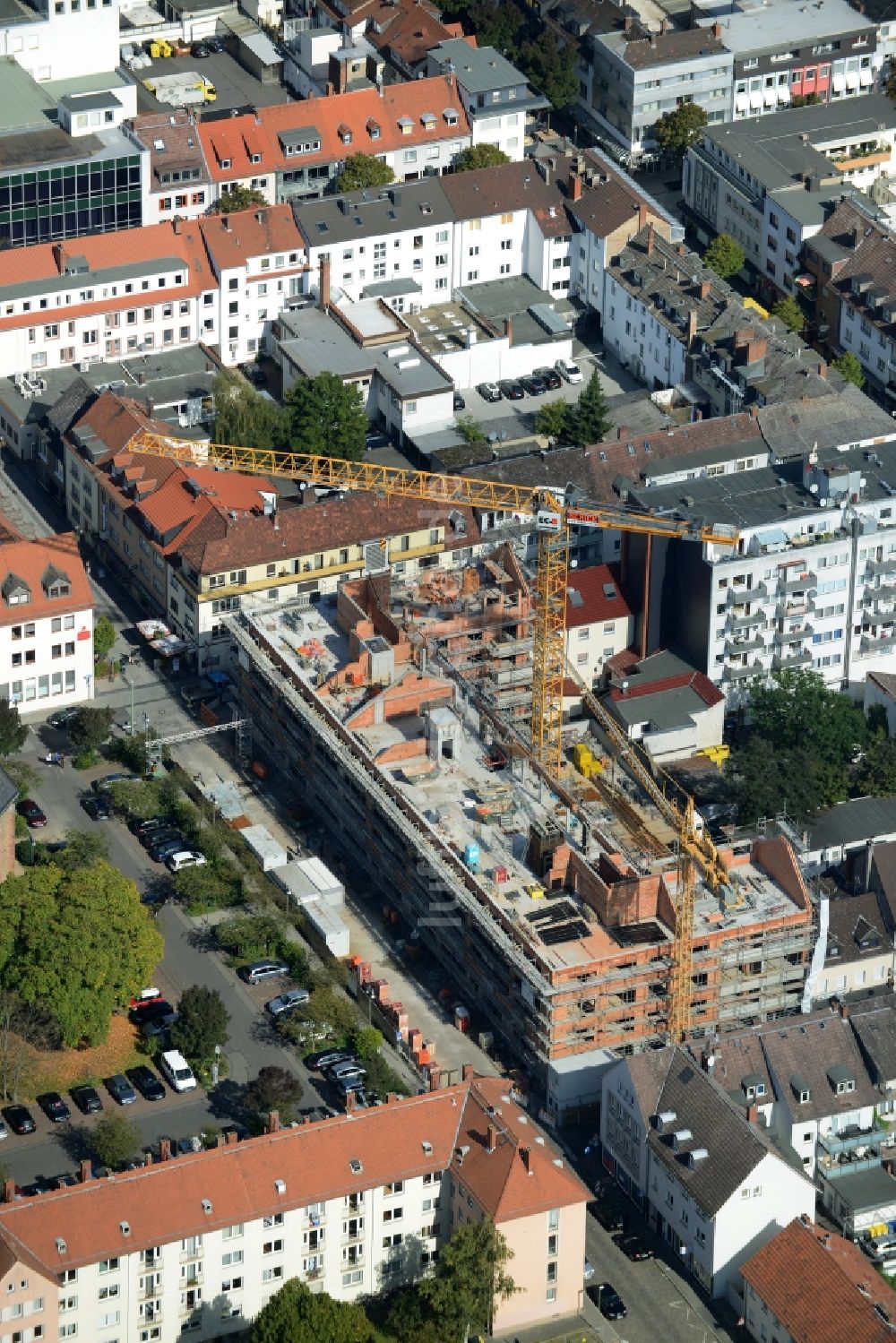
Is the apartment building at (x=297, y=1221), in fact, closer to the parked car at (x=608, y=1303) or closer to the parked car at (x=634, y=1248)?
the parked car at (x=608, y=1303)

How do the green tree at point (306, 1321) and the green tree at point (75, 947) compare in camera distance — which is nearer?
the green tree at point (306, 1321)

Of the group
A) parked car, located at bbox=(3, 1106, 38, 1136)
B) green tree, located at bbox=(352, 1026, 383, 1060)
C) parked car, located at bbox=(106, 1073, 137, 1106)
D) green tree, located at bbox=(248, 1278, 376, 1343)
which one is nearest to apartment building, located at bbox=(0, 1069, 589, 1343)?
green tree, located at bbox=(248, 1278, 376, 1343)

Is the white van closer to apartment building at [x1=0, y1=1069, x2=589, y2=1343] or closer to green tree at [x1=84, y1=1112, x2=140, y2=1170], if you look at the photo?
green tree at [x1=84, y1=1112, x2=140, y2=1170]

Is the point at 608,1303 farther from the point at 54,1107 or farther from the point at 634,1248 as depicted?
the point at 54,1107

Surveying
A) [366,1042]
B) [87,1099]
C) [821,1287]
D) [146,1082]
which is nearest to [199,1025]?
[146,1082]

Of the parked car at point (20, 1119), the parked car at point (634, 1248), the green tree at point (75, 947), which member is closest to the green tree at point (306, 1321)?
the parked car at point (634, 1248)

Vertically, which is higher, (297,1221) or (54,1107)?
(297,1221)
